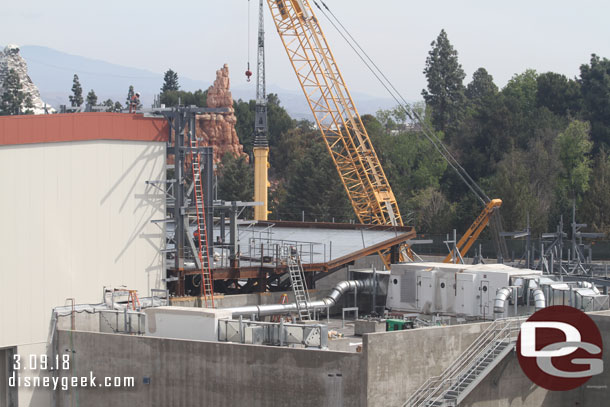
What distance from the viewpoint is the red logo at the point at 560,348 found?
41.0 meters

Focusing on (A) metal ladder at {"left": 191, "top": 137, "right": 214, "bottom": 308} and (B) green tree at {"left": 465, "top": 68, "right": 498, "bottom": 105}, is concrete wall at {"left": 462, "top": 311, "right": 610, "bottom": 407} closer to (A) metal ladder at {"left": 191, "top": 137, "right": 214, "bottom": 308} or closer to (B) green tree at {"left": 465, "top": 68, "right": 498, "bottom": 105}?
(A) metal ladder at {"left": 191, "top": 137, "right": 214, "bottom": 308}

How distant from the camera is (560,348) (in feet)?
138

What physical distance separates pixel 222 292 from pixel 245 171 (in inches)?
2547

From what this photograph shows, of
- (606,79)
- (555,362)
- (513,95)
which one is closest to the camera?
(555,362)

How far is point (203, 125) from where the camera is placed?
457 feet

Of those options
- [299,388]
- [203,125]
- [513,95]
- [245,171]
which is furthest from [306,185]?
[299,388]

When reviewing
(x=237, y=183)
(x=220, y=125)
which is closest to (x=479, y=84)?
(x=220, y=125)

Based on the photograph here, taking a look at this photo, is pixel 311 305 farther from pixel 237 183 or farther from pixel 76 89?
pixel 76 89

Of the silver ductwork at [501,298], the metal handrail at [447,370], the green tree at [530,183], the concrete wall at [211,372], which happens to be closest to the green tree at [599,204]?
the green tree at [530,183]

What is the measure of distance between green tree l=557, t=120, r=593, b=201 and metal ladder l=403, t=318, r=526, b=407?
7762cm

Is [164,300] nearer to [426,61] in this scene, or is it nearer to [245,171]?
[245,171]

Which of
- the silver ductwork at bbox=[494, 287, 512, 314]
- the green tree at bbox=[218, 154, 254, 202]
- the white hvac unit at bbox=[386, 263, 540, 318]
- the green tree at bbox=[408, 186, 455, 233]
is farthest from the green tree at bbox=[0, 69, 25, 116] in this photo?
the silver ductwork at bbox=[494, 287, 512, 314]

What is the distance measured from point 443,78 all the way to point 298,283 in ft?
359

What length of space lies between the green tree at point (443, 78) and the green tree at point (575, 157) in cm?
3810
